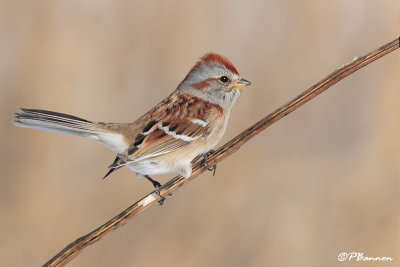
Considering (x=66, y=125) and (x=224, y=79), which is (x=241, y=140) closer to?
(x=66, y=125)

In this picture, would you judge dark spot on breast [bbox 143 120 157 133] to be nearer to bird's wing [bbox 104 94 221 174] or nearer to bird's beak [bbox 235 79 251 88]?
bird's wing [bbox 104 94 221 174]

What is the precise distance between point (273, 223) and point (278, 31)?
5.20 feet

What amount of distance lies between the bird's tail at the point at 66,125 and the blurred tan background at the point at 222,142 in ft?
3.14

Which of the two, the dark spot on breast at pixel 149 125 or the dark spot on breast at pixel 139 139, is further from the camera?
the dark spot on breast at pixel 149 125

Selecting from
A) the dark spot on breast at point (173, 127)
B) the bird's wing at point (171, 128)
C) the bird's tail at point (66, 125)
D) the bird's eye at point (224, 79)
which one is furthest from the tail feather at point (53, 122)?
the bird's eye at point (224, 79)

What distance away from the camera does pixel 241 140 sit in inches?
86.7

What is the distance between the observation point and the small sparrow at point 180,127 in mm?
2957

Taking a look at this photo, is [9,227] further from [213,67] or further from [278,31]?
[278,31]

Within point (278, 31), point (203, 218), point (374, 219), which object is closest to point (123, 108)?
point (203, 218)

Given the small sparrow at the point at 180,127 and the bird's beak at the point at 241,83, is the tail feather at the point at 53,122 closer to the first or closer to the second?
the small sparrow at the point at 180,127

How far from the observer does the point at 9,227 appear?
3867 millimetres

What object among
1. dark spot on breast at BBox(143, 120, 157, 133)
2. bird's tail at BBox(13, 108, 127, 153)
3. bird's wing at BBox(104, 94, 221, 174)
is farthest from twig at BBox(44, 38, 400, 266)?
dark spot on breast at BBox(143, 120, 157, 133)

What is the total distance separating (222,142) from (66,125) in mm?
1639

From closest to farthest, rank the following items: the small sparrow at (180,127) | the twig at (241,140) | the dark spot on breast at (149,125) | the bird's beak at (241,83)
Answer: the twig at (241,140)
the small sparrow at (180,127)
the dark spot on breast at (149,125)
the bird's beak at (241,83)
